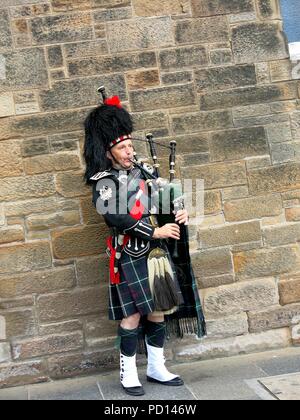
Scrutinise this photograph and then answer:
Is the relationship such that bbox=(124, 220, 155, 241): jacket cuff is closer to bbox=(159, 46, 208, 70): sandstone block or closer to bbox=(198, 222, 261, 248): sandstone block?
bbox=(198, 222, 261, 248): sandstone block

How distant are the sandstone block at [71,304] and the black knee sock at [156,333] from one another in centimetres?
49

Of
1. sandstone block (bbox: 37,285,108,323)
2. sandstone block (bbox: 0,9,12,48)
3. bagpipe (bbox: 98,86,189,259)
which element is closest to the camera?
bagpipe (bbox: 98,86,189,259)

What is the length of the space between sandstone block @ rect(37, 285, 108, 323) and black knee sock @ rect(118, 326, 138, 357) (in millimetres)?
494

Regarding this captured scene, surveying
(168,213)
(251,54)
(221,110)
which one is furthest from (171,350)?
(251,54)

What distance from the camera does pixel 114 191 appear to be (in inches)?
170

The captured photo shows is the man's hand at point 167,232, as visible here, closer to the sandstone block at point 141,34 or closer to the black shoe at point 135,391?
the black shoe at point 135,391

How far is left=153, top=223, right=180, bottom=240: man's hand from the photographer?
171 inches

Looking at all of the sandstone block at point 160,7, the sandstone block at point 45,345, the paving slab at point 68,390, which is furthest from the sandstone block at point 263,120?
the paving slab at point 68,390

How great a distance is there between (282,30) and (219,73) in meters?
0.57

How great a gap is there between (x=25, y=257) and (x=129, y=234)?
86 centimetres

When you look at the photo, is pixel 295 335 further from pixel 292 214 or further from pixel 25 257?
pixel 25 257

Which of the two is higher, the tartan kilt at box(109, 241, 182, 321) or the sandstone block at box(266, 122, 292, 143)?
the sandstone block at box(266, 122, 292, 143)

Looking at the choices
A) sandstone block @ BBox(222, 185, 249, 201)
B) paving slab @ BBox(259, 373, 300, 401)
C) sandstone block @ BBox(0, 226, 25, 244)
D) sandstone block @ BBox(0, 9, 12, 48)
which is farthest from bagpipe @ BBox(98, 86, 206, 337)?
sandstone block @ BBox(0, 226, 25, 244)

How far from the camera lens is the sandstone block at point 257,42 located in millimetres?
5023
